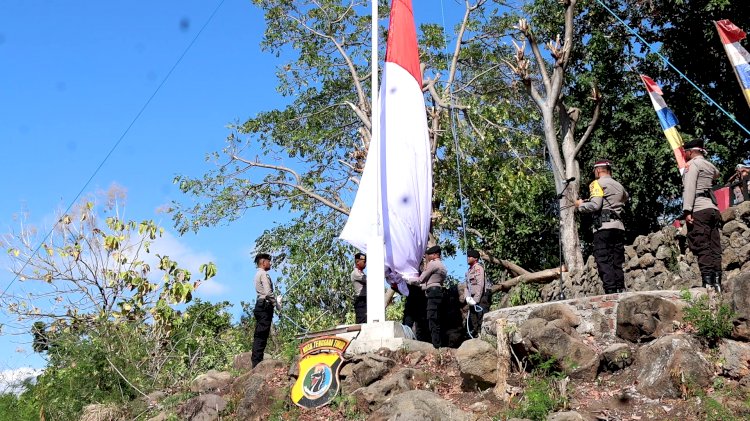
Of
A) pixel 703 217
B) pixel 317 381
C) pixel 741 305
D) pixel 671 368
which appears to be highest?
pixel 703 217

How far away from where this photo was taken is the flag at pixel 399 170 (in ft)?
38.6

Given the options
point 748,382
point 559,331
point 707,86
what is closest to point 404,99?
point 559,331

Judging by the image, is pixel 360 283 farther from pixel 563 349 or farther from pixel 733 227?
pixel 733 227

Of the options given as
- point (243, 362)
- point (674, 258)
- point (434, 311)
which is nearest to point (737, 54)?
point (674, 258)

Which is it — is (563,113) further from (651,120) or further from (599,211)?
(599,211)

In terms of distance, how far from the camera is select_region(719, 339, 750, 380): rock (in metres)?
8.12

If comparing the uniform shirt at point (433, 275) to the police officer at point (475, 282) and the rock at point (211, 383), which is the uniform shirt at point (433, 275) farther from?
the rock at point (211, 383)

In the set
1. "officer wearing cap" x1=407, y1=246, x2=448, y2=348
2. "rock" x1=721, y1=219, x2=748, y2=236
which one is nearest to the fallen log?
"rock" x1=721, y1=219, x2=748, y2=236

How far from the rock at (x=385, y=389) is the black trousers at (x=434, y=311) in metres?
2.00

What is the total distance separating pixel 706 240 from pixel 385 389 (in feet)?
12.7

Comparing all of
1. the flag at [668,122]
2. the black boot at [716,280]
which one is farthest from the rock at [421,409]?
the flag at [668,122]

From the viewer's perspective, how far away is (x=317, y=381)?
397 inches

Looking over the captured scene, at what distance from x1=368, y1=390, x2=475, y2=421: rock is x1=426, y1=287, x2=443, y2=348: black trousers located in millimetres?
2944

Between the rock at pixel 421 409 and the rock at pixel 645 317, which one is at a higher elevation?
the rock at pixel 645 317
